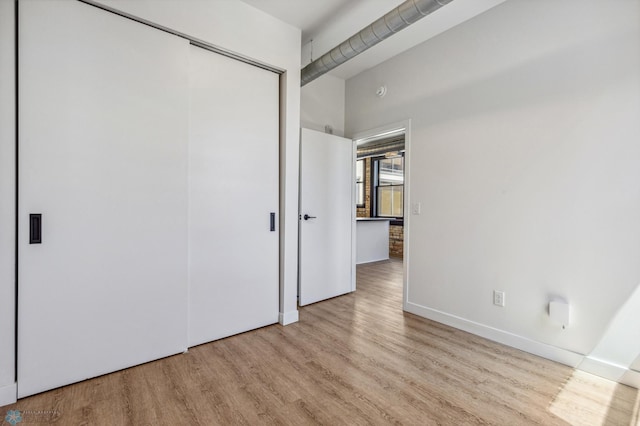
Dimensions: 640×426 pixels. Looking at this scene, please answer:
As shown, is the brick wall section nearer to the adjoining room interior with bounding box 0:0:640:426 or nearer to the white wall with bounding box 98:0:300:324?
the adjoining room interior with bounding box 0:0:640:426

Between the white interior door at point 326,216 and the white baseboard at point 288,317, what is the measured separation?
474 millimetres

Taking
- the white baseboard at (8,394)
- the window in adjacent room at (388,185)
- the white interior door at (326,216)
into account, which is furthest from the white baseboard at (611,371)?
the window in adjacent room at (388,185)

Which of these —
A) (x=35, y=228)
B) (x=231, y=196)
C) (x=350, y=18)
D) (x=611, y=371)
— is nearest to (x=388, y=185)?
(x=350, y=18)

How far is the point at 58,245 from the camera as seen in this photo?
6.19 feet

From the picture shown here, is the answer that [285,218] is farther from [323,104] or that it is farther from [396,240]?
[396,240]

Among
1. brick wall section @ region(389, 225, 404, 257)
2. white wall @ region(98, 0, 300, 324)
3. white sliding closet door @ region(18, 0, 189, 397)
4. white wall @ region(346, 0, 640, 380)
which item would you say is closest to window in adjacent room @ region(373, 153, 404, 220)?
brick wall section @ region(389, 225, 404, 257)

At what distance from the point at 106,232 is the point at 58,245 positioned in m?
0.26

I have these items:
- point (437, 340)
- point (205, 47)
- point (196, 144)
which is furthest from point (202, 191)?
point (437, 340)

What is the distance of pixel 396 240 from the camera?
7.39 m

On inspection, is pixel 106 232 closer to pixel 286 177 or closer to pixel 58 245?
pixel 58 245

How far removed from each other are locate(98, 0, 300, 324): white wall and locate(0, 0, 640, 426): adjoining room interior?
18 millimetres

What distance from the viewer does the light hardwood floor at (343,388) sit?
167cm

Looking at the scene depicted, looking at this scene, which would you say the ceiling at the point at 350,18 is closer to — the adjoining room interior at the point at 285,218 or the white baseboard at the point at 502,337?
the adjoining room interior at the point at 285,218

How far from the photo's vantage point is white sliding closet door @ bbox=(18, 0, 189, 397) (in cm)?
181
